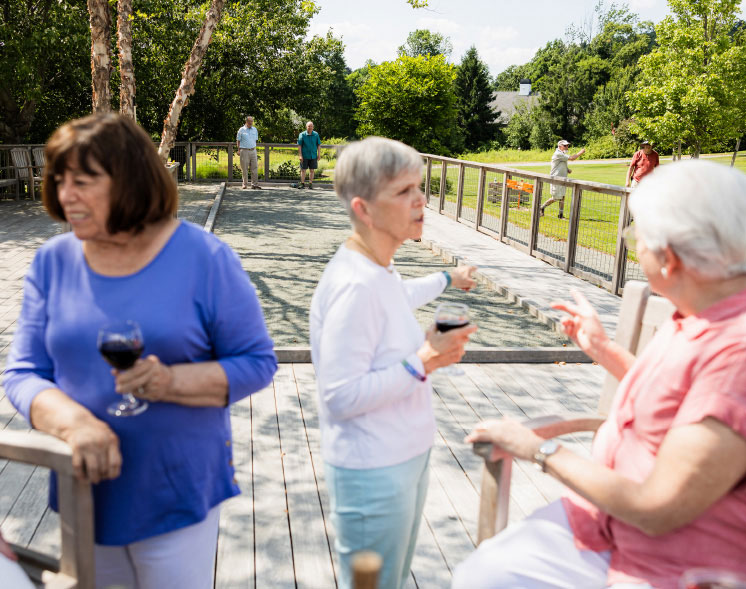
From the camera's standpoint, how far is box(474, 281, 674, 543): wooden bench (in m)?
2.26

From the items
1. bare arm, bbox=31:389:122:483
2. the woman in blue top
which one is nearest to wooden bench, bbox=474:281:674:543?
the woman in blue top

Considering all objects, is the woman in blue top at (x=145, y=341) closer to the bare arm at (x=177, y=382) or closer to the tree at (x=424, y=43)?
the bare arm at (x=177, y=382)

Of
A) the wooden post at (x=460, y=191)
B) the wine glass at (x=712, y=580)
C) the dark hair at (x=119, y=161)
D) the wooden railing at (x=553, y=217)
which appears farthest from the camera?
the wooden post at (x=460, y=191)

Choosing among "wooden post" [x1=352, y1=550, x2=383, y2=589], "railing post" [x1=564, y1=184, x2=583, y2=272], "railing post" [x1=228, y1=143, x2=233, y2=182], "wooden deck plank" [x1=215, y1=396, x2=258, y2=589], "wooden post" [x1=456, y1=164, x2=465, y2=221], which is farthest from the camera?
"railing post" [x1=228, y1=143, x2=233, y2=182]

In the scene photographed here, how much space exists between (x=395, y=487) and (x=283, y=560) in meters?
1.19

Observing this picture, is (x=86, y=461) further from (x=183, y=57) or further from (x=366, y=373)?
(x=183, y=57)

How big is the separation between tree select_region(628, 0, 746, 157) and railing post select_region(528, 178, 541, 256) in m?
23.4

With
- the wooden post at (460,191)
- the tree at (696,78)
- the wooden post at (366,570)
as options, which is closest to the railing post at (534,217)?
the wooden post at (460,191)

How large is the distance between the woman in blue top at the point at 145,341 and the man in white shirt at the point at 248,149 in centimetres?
1906

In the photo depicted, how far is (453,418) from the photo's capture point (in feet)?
15.2

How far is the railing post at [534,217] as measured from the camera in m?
10.7

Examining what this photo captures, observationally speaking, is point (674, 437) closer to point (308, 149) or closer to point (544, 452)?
point (544, 452)

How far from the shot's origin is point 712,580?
124cm

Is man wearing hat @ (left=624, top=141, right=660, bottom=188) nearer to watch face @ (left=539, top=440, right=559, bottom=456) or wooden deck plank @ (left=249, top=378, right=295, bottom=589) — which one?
wooden deck plank @ (left=249, top=378, right=295, bottom=589)
